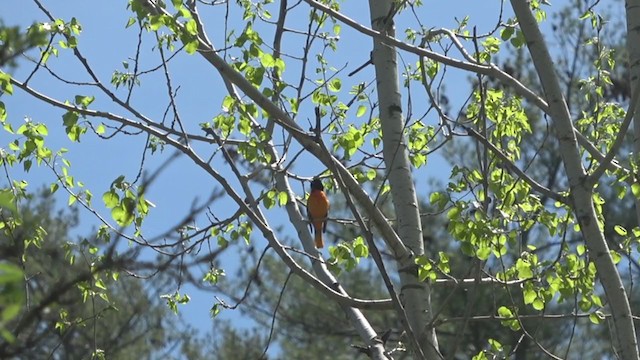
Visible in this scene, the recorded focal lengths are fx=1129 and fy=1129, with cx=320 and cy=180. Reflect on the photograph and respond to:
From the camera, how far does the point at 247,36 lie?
18.2ft

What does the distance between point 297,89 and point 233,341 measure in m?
12.0

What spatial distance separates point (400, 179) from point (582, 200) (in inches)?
40.5

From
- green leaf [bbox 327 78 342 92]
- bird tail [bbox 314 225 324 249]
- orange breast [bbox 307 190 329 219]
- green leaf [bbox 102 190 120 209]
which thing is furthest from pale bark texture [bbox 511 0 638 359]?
bird tail [bbox 314 225 324 249]

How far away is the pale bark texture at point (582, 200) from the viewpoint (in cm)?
470

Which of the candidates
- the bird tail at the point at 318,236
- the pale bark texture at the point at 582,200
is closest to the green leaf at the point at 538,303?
the pale bark texture at the point at 582,200

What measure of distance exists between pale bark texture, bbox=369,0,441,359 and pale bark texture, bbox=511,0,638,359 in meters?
0.71

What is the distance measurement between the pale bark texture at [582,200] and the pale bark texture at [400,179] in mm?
707

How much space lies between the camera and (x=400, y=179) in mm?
5500

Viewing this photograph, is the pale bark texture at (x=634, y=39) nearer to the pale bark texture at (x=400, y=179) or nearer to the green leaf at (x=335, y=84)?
the pale bark texture at (x=400, y=179)

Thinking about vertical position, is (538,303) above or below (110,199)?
below

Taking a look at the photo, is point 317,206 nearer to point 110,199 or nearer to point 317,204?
point 317,204

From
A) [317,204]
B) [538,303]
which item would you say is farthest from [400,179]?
[317,204]

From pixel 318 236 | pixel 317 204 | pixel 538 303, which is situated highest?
pixel 318 236

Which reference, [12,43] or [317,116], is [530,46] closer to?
[317,116]
